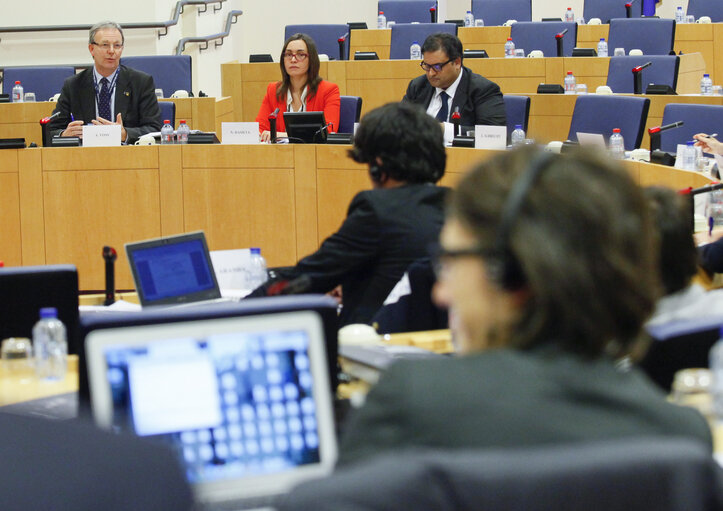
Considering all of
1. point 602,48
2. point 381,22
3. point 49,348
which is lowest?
point 49,348

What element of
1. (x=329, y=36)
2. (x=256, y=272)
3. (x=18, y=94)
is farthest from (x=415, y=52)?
(x=256, y=272)

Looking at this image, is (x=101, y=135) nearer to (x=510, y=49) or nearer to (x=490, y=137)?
(x=490, y=137)

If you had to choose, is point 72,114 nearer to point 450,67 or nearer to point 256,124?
point 256,124

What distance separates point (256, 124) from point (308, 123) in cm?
27

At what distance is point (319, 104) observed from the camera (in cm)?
615

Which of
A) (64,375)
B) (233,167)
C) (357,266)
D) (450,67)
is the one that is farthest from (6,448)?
(450,67)

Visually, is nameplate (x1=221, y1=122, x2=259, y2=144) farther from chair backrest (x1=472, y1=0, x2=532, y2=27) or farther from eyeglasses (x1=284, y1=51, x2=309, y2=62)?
chair backrest (x1=472, y1=0, x2=532, y2=27)

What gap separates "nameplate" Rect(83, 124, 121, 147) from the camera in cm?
540

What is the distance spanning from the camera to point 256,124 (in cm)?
541

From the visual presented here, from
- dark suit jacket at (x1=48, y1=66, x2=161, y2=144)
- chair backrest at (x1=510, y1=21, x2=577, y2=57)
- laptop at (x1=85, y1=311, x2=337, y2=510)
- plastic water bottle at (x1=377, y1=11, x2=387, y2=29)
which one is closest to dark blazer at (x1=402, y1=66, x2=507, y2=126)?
dark suit jacket at (x1=48, y1=66, x2=161, y2=144)

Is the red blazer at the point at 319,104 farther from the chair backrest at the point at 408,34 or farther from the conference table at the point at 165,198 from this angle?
the chair backrest at the point at 408,34

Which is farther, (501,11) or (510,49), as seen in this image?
(501,11)

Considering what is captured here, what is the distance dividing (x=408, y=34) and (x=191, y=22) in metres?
2.40

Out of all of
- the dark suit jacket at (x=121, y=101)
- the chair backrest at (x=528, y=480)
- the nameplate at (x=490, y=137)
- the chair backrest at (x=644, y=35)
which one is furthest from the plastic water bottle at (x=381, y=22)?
the chair backrest at (x=528, y=480)
